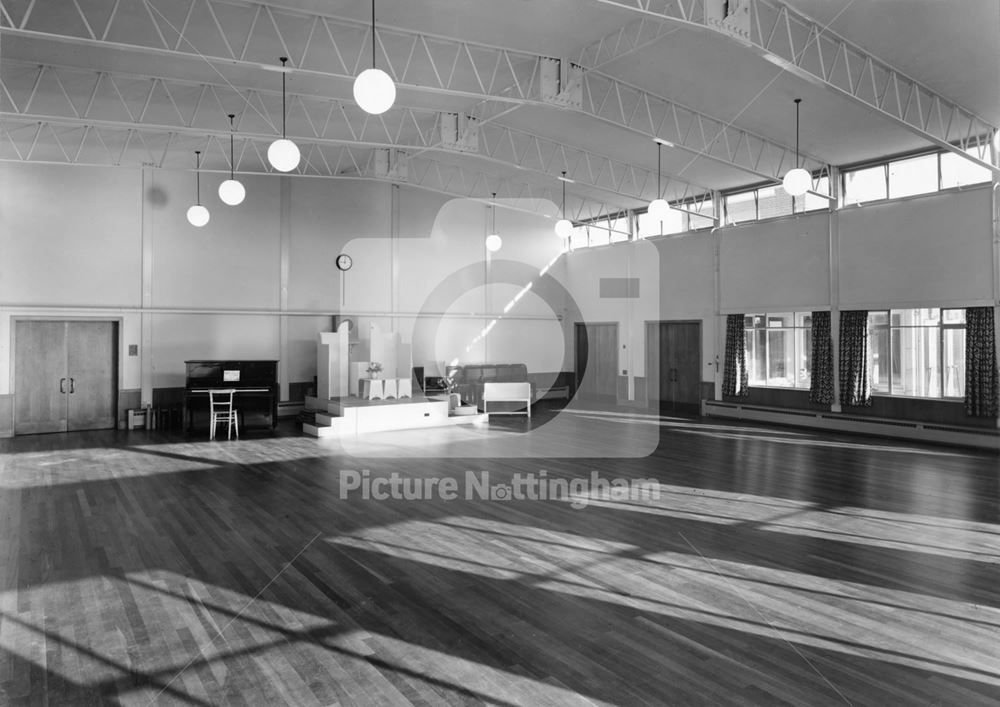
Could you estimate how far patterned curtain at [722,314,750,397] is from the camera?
13.0 m

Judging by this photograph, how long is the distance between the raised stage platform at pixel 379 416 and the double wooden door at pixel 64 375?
358 centimetres

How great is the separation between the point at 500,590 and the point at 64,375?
10272 millimetres

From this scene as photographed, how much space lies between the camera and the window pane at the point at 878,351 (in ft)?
35.8

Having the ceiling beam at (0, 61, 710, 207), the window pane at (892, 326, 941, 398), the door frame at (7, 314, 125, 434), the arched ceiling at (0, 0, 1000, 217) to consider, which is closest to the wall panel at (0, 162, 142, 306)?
the door frame at (7, 314, 125, 434)

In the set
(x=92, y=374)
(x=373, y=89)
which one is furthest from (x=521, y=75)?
(x=92, y=374)

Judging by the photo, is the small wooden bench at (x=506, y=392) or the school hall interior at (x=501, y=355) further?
the small wooden bench at (x=506, y=392)

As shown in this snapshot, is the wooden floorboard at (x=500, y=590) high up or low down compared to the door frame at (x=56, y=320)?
down

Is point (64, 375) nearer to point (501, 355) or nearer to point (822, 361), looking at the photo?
point (501, 355)

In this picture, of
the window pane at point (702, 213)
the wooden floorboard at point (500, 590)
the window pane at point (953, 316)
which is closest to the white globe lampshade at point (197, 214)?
the wooden floorboard at point (500, 590)

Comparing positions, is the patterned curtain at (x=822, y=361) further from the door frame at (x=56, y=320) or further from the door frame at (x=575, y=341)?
the door frame at (x=56, y=320)

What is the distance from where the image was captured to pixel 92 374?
1126 cm

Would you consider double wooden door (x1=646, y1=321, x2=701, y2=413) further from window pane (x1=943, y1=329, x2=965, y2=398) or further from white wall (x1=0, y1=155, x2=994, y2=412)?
window pane (x1=943, y1=329, x2=965, y2=398)

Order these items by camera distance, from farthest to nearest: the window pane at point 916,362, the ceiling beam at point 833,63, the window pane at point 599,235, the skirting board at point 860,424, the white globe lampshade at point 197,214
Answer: the window pane at point 599,235 < the window pane at point 916,362 < the white globe lampshade at point 197,214 < the skirting board at point 860,424 < the ceiling beam at point 833,63

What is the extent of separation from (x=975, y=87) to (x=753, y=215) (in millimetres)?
4975
